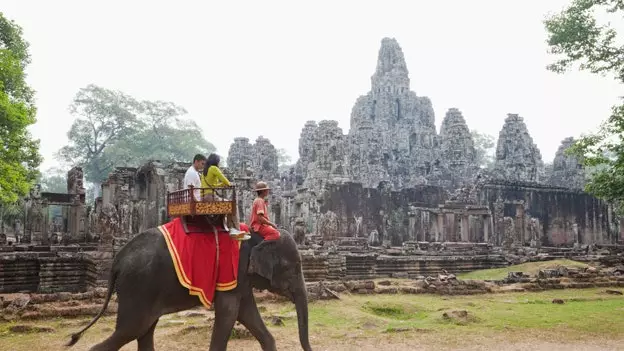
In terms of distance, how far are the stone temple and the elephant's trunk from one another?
8.39 meters

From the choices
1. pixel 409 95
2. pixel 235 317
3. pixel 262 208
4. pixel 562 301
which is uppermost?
pixel 409 95

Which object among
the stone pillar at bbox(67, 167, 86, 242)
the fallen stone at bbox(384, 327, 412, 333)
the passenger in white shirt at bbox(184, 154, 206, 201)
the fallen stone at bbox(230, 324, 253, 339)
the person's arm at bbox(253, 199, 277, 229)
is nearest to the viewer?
the passenger in white shirt at bbox(184, 154, 206, 201)

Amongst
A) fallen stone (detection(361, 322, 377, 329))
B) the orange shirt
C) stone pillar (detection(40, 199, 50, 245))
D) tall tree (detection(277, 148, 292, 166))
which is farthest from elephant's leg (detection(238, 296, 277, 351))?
tall tree (detection(277, 148, 292, 166))

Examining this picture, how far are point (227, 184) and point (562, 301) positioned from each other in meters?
9.11

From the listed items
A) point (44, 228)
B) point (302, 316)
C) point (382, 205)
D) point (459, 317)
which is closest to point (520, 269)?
point (459, 317)

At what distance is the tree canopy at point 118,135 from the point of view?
48.4 metres

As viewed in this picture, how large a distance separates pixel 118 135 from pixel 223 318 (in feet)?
160

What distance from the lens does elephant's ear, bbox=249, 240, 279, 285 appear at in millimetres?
5551

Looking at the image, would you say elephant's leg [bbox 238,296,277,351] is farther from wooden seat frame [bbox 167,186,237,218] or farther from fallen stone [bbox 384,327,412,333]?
fallen stone [bbox 384,327,412,333]

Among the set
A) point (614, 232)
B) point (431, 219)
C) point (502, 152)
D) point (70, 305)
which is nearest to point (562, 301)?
point (70, 305)

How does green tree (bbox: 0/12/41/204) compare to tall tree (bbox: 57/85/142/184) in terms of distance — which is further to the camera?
tall tree (bbox: 57/85/142/184)

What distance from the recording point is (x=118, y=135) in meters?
50.5

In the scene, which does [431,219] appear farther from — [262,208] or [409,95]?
[409,95]

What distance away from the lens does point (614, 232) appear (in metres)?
A: 33.2
